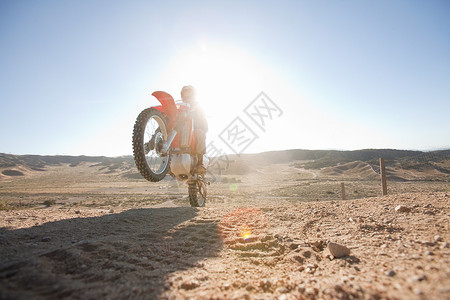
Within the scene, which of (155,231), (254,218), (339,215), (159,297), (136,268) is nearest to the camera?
(159,297)

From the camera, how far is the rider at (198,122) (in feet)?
22.2

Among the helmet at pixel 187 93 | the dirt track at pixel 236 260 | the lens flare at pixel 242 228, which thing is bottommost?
the lens flare at pixel 242 228

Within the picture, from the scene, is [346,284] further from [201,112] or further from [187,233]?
[201,112]

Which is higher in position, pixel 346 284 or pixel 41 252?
pixel 41 252

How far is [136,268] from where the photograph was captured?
2.20 m

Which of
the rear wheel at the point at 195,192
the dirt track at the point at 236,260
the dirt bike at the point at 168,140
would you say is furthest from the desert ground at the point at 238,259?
the rear wheel at the point at 195,192

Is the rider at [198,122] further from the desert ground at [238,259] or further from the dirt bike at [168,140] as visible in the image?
the desert ground at [238,259]

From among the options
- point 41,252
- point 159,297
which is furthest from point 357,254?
point 41,252

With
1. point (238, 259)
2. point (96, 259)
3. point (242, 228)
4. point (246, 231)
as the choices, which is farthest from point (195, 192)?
point (96, 259)

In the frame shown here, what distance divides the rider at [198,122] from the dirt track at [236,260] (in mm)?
3104

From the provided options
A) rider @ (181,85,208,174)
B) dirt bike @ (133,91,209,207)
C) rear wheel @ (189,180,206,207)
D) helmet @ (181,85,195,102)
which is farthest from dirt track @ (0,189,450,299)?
helmet @ (181,85,195,102)

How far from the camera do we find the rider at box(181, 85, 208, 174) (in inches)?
267

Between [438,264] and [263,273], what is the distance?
142cm

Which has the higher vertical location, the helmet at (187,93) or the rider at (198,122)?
the helmet at (187,93)
